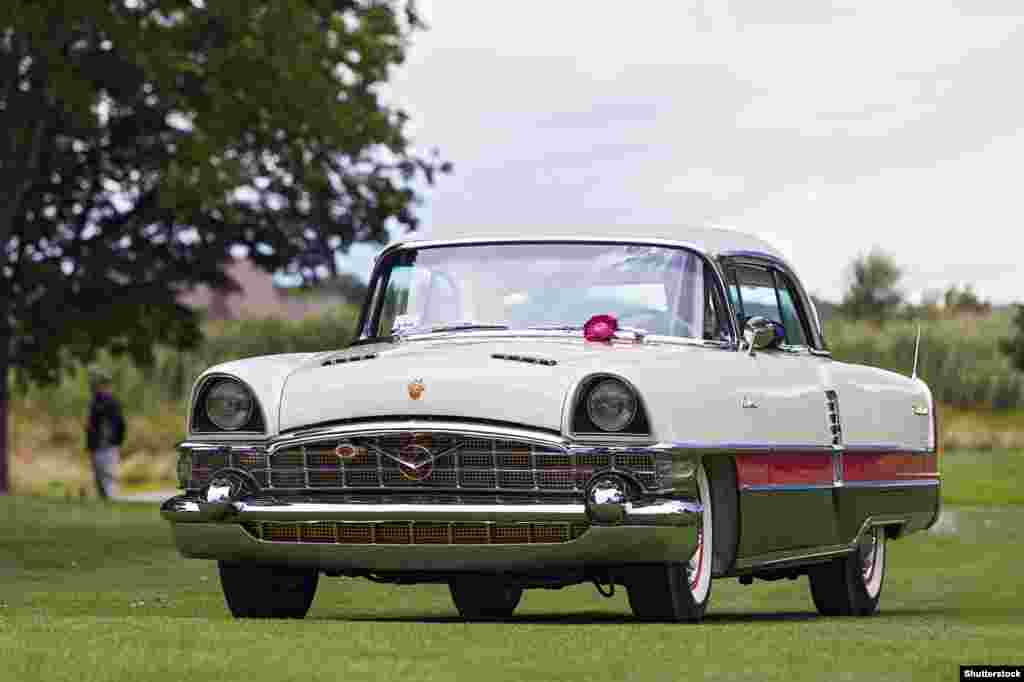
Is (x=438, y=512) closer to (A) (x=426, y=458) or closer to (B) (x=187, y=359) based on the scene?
(A) (x=426, y=458)

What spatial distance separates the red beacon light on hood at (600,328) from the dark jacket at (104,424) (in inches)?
944

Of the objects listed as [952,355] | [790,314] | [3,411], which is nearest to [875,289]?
[952,355]

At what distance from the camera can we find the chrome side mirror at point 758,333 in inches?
481

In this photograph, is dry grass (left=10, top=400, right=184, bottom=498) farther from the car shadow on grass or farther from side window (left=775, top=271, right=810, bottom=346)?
side window (left=775, top=271, right=810, bottom=346)

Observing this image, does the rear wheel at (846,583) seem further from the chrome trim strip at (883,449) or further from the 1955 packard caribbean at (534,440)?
the 1955 packard caribbean at (534,440)

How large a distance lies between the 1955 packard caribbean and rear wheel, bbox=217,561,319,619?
1cm

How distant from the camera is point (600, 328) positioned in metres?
11.8

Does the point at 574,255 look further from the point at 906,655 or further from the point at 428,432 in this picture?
the point at 906,655

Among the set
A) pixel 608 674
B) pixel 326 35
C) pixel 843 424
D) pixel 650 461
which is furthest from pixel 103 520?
pixel 608 674

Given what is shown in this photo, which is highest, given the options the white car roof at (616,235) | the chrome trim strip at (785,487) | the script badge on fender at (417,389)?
the white car roof at (616,235)

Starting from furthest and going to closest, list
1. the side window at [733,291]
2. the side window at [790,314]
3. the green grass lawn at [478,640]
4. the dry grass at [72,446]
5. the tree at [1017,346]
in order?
the dry grass at [72,446] < the tree at [1017,346] < the side window at [790,314] < the side window at [733,291] < the green grass lawn at [478,640]

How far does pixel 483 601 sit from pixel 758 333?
215 cm

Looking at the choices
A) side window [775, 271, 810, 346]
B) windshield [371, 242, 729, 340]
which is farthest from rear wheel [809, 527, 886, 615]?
windshield [371, 242, 729, 340]

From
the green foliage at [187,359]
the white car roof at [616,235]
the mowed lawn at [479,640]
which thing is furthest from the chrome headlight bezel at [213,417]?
the green foliage at [187,359]
